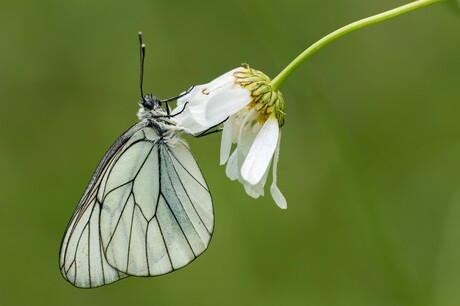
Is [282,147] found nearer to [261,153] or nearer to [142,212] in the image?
[142,212]

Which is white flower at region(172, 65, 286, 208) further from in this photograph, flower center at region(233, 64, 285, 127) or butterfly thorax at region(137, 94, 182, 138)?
butterfly thorax at region(137, 94, 182, 138)

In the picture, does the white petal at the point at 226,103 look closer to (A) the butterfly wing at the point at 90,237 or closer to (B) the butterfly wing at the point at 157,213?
(B) the butterfly wing at the point at 157,213

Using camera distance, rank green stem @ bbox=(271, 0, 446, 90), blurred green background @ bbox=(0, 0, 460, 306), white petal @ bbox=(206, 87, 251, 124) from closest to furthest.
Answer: green stem @ bbox=(271, 0, 446, 90) < white petal @ bbox=(206, 87, 251, 124) < blurred green background @ bbox=(0, 0, 460, 306)

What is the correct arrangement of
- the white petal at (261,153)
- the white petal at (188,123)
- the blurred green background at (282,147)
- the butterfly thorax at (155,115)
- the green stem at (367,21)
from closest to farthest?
1. the green stem at (367,21)
2. the white petal at (261,153)
3. the white petal at (188,123)
4. the butterfly thorax at (155,115)
5. the blurred green background at (282,147)

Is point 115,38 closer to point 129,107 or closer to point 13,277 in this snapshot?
point 129,107

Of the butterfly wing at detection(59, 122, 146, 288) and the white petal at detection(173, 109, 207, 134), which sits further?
the butterfly wing at detection(59, 122, 146, 288)

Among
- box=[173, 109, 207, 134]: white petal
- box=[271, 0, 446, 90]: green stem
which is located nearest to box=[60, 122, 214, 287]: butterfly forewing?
box=[173, 109, 207, 134]: white petal

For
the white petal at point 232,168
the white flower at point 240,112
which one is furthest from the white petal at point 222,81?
the white petal at point 232,168

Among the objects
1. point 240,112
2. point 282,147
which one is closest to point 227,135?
point 240,112
